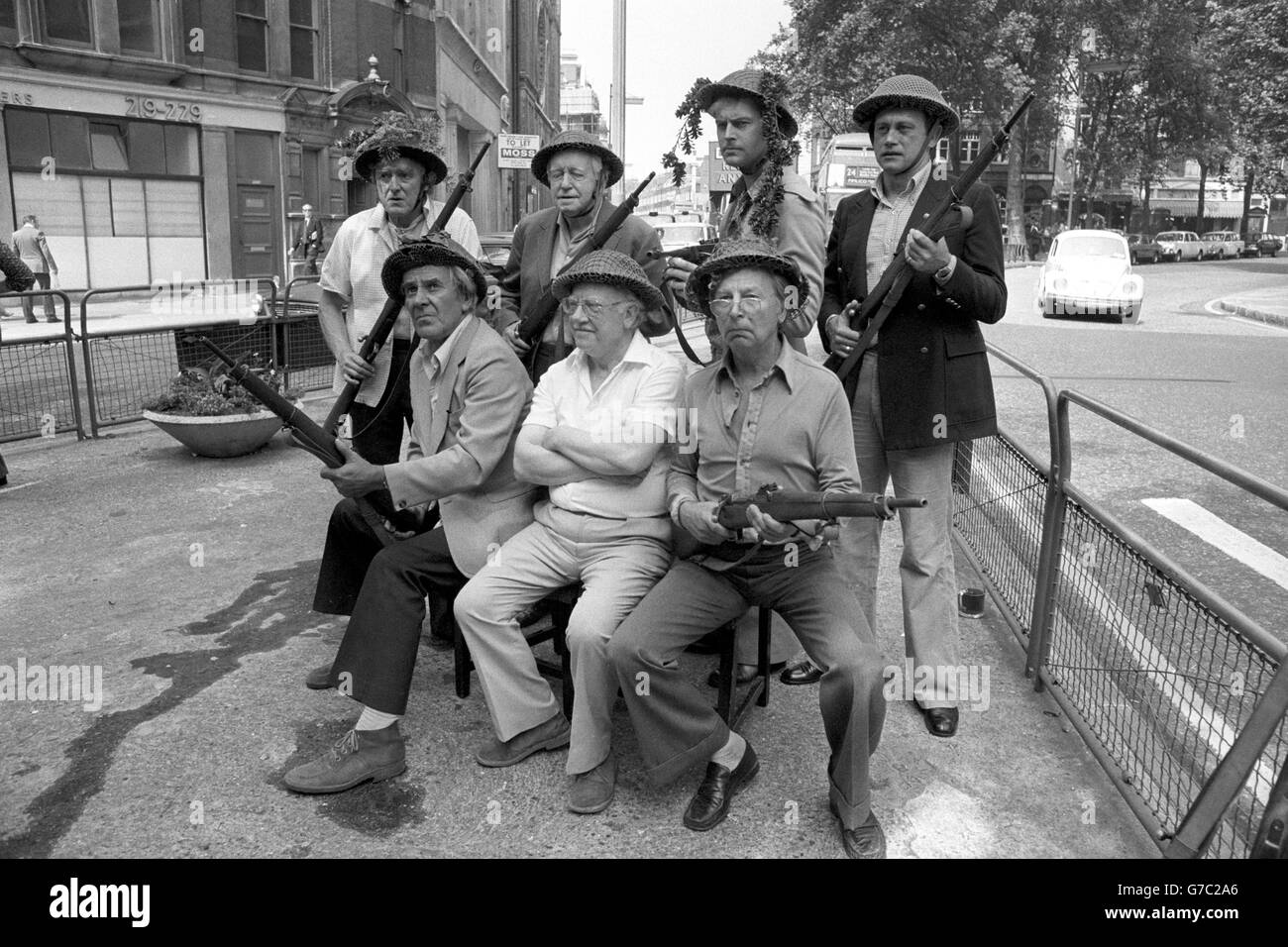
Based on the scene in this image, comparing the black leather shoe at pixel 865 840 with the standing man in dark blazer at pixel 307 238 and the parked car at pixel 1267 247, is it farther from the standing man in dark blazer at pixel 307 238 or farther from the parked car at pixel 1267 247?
the parked car at pixel 1267 247

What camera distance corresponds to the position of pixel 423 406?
392 cm

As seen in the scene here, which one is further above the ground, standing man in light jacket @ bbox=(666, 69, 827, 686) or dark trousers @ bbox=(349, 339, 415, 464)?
standing man in light jacket @ bbox=(666, 69, 827, 686)

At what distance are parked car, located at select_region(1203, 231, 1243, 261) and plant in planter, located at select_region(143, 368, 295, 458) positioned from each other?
56.0 meters

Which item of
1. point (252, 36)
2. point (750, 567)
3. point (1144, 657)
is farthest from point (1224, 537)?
point (252, 36)

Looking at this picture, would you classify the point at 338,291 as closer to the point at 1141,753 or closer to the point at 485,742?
the point at 485,742

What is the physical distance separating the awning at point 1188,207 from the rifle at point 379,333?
82.6m

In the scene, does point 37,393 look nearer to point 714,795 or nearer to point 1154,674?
point 714,795

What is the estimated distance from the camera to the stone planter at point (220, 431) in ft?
24.4

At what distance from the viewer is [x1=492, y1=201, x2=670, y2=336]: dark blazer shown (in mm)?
4211

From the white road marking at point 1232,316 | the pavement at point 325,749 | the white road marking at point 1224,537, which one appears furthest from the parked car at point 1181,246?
the pavement at point 325,749

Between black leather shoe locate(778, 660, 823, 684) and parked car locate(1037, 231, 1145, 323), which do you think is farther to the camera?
parked car locate(1037, 231, 1145, 323)

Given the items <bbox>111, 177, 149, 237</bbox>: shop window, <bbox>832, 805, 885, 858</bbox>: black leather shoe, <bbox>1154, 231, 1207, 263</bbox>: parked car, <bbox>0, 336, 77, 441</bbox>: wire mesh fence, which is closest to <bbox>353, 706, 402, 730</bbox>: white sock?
<bbox>832, 805, 885, 858</bbox>: black leather shoe

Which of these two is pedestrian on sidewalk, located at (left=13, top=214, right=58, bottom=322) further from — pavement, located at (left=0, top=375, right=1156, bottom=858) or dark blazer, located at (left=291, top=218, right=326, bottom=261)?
pavement, located at (left=0, top=375, right=1156, bottom=858)

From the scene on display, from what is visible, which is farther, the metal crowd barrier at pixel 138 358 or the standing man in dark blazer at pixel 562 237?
the metal crowd barrier at pixel 138 358
